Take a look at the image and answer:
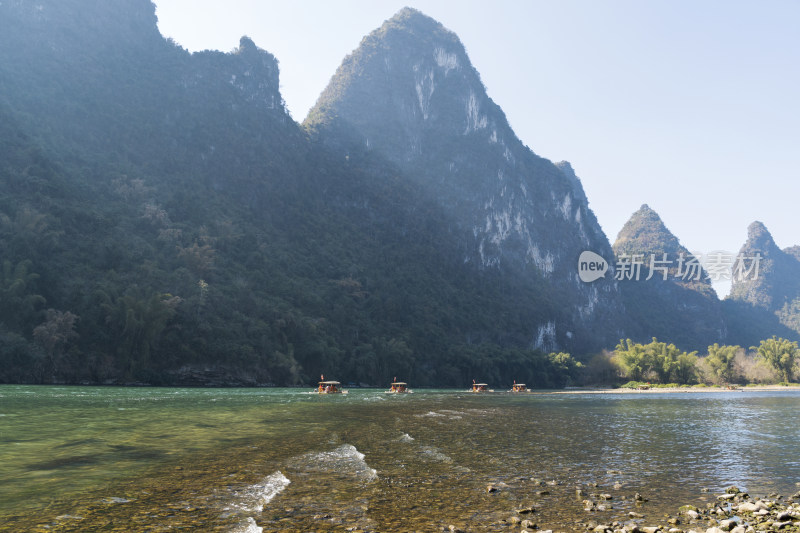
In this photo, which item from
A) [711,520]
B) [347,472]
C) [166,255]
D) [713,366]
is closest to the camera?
[711,520]

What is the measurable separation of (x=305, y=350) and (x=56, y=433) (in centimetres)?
9289

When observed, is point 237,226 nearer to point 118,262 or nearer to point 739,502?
point 118,262

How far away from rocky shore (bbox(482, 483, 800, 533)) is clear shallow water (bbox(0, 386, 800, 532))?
1.31 feet

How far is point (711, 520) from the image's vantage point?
11.0m

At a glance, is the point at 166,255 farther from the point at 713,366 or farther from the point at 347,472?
the point at 713,366

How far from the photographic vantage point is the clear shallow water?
→ 11133 millimetres

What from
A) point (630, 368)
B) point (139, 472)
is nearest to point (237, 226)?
point (630, 368)

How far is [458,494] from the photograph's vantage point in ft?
44.2

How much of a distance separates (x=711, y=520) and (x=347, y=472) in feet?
33.4

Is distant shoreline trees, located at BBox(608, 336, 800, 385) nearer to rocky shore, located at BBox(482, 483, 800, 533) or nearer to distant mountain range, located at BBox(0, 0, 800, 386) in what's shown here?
distant mountain range, located at BBox(0, 0, 800, 386)

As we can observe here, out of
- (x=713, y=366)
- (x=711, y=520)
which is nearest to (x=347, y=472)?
(x=711, y=520)

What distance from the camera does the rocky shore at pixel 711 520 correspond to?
10.1m

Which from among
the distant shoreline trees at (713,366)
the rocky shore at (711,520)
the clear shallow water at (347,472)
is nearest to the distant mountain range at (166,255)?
the distant shoreline trees at (713,366)

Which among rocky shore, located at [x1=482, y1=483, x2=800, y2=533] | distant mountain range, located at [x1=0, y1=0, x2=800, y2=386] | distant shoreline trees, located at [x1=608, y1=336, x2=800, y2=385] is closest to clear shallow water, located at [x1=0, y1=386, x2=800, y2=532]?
rocky shore, located at [x1=482, y1=483, x2=800, y2=533]
